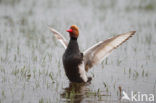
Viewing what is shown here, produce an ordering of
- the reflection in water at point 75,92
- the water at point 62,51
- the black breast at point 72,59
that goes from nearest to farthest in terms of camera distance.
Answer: the reflection in water at point 75,92
the water at point 62,51
the black breast at point 72,59

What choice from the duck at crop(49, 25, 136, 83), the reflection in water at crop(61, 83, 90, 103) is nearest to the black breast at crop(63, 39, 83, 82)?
the duck at crop(49, 25, 136, 83)

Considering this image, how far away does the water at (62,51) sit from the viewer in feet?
20.6

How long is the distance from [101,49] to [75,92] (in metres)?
1.16

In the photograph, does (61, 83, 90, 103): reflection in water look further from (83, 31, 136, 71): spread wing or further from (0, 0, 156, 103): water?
(83, 31, 136, 71): spread wing

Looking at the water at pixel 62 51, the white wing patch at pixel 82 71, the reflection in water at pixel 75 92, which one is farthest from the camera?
the white wing patch at pixel 82 71

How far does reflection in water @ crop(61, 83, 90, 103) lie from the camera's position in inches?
230

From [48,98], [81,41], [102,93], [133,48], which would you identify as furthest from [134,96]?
[81,41]

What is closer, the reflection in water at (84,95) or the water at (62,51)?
the reflection in water at (84,95)

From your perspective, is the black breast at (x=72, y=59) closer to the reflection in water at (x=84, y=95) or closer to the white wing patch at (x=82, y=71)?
the white wing patch at (x=82, y=71)

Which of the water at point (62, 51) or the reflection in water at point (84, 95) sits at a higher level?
the water at point (62, 51)

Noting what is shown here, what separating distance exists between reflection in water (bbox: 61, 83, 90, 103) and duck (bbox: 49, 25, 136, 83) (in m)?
0.14

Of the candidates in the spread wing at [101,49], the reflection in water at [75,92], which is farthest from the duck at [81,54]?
the reflection in water at [75,92]

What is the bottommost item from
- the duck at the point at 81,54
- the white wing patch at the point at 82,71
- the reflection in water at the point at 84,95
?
the reflection in water at the point at 84,95

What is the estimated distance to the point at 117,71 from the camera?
307 inches
